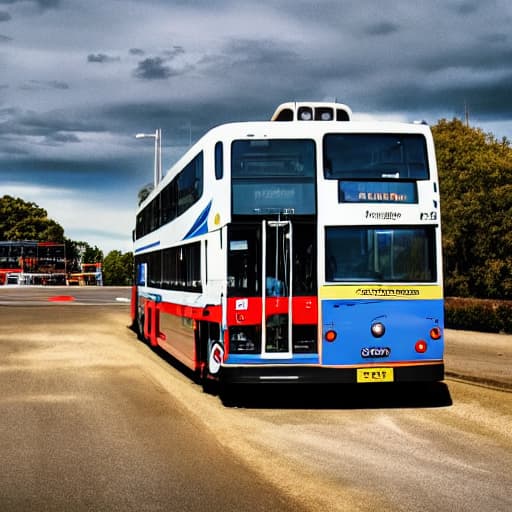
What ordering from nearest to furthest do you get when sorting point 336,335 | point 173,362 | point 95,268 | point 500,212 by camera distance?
point 336,335 < point 173,362 < point 500,212 < point 95,268

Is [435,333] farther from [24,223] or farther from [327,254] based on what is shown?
[24,223]

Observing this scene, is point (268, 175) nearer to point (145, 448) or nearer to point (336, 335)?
point (336, 335)

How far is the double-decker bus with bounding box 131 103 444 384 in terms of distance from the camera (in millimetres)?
10938

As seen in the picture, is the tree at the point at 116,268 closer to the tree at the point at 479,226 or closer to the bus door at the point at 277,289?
the tree at the point at 479,226

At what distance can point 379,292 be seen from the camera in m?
11.0

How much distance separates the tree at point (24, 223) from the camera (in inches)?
4311

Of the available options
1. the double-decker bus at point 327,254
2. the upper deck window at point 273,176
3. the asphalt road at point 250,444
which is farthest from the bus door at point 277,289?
the asphalt road at point 250,444

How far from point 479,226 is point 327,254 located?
16167mm

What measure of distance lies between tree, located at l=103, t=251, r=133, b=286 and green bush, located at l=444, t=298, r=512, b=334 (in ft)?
320

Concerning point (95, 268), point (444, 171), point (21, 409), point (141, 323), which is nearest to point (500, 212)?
point (444, 171)

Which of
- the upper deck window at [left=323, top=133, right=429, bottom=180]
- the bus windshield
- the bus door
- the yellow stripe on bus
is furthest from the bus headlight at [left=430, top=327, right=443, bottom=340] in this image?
the upper deck window at [left=323, top=133, right=429, bottom=180]

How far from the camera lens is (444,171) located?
31.3m

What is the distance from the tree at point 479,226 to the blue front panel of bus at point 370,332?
47.5ft

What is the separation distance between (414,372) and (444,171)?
2154 cm
